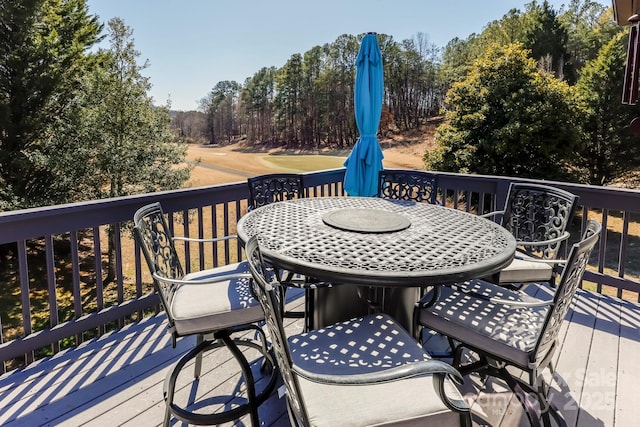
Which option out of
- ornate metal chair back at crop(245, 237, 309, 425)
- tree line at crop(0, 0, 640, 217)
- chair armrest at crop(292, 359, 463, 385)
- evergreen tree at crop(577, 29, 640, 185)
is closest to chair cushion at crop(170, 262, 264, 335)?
ornate metal chair back at crop(245, 237, 309, 425)

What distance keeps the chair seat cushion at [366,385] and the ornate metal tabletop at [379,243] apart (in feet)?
0.90

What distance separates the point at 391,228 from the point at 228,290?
967 mm

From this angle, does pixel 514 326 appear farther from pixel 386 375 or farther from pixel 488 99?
pixel 488 99

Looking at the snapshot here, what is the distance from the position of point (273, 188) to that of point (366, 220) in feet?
4.67

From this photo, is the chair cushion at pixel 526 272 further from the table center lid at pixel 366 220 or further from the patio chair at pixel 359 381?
the patio chair at pixel 359 381

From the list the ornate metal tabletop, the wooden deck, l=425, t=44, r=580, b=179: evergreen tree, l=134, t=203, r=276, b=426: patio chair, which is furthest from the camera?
l=425, t=44, r=580, b=179: evergreen tree

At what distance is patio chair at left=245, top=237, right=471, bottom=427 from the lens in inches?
47.8

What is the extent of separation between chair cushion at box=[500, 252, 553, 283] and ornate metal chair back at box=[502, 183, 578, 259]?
0.21 m

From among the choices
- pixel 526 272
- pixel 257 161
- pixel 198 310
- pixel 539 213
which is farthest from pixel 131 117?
pixel 257 161

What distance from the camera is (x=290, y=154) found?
3525 cm

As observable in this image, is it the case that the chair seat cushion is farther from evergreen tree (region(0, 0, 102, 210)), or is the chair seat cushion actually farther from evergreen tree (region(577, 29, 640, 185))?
evergreen tree (region(577, 29, 640, 185))

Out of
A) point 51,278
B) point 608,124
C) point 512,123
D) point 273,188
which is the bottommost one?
point 51,278

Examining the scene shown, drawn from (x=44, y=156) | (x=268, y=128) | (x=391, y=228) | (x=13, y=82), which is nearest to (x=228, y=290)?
(x=391, y=228)

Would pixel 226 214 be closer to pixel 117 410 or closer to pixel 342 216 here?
pixel 342 216
